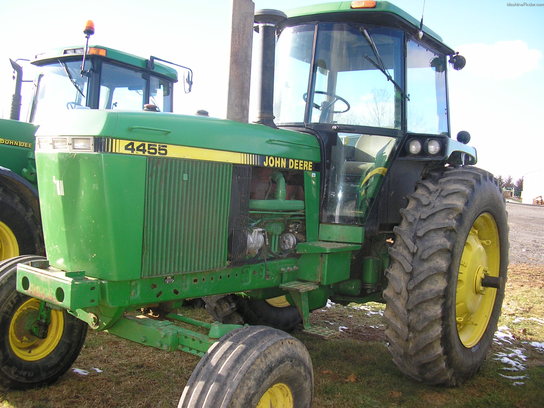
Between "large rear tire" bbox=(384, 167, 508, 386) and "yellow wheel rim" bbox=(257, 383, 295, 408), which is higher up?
"large rear tire" bbox=(384, 167, 508, 386)

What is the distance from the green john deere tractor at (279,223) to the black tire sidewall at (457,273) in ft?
0.05

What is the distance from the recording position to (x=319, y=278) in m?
3.50

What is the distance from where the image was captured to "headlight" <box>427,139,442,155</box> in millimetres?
3732

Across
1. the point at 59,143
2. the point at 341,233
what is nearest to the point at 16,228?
the point at 59,143

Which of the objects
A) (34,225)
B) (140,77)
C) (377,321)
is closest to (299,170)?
(377,321)

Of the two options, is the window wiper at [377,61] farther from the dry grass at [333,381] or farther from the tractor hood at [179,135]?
the dry grass at [333,381]

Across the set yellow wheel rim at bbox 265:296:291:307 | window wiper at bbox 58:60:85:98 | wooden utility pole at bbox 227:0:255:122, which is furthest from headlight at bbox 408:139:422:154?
window wiper at bbox 58:60:85:98

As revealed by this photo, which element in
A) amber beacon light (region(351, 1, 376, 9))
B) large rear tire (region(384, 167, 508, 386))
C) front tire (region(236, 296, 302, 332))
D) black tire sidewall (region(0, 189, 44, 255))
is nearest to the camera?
large rear tire (region(384, 167, 508, 386))

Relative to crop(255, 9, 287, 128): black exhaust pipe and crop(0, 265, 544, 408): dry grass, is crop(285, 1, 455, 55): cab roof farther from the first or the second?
crop(0, 265, 544, 408): dry grass

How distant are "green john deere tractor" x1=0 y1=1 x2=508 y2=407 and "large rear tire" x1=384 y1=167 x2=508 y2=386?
1 centimetres

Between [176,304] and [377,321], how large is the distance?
115 inches

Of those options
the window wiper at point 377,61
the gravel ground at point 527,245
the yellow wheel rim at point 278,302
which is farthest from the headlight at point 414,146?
the gravel ground at point 527,245

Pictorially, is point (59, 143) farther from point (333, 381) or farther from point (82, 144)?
point (333, 381)

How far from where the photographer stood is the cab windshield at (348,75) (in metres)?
3.70
